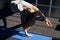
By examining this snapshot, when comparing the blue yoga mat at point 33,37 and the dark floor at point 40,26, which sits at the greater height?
the dark floor at point 40,26

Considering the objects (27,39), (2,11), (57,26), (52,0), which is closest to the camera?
(27,39)

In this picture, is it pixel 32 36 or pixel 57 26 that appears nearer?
pixel 32 36

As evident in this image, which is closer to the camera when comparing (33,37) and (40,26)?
(33,37)

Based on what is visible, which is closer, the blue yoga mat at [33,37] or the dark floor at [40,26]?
the blue yoga mat at [33,37]

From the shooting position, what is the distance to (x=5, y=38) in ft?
11.7

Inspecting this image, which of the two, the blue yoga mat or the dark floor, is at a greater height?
the dark floor

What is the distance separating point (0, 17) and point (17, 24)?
37 centimetres

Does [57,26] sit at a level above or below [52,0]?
below

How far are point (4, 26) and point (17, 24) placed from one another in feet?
0.76

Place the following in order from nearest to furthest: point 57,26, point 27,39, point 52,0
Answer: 1. point 27,39
2. point 57,26
3. point 52,0

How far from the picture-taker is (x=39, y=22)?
166 inches

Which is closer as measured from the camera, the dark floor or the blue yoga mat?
the blue yoga mat

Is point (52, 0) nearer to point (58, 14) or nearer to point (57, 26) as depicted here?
point (58, 14)

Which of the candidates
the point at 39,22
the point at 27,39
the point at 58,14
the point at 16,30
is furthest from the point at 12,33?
the point at 58,14
